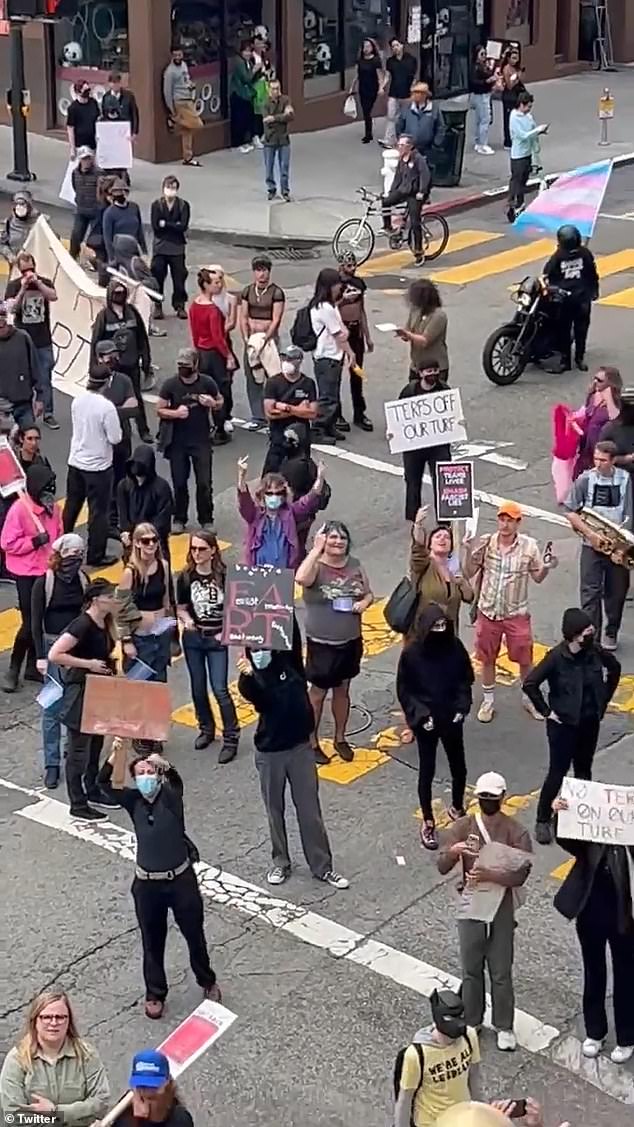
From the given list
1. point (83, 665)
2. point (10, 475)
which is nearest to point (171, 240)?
point (10, 475)

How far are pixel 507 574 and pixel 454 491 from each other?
0.95 metres

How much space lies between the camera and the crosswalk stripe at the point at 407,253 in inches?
905

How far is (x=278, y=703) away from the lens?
979 cm

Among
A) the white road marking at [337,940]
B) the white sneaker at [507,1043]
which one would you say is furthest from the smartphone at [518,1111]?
the white sneaker at [507,1043]

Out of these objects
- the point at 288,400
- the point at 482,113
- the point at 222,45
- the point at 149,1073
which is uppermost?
the point at 149,1073

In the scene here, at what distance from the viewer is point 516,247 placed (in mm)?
23734

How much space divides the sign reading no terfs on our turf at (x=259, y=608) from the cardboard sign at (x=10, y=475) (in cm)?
240

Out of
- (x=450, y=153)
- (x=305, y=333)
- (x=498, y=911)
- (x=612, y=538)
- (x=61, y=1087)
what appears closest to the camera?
(x=61, y=1087)

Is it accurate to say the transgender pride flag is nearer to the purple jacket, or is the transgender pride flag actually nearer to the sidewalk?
the purple jacket

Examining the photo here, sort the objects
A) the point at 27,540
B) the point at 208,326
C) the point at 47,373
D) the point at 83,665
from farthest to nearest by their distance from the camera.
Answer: the point at 47,373 < the point at 208,326 < the point at 27,540 < the point at 83,665

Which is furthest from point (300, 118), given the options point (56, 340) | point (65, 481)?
point (65, 481)

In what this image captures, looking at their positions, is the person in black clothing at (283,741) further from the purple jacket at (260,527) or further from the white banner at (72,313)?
the white banner at (72,313)

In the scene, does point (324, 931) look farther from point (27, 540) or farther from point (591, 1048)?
point (27, 540)

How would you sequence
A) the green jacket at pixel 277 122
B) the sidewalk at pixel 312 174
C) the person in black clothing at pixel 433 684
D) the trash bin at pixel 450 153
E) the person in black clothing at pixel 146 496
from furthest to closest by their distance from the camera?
the trash bin at pixel 450 153 < the sidewalk at pixel 312 174 < the green jacket at pixel 277 122 < the person in black clothing at pixel 146 496 < the person in black clothing at pixel 433 684
